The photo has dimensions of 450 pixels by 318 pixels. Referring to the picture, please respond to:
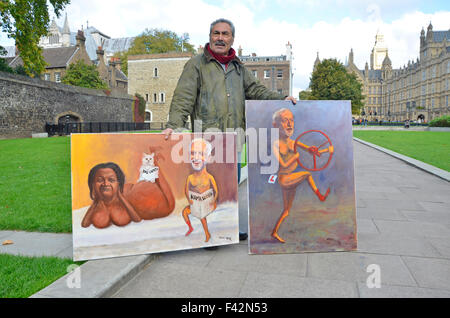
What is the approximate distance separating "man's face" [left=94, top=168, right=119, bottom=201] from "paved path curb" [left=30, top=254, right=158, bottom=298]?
0.58 metres

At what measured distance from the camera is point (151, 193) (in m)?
3.26

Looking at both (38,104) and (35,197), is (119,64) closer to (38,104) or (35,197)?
(38,104)

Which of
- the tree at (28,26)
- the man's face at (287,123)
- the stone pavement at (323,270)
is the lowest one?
the stone pavement at (323,270)

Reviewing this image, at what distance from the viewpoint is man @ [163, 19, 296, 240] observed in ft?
11.5

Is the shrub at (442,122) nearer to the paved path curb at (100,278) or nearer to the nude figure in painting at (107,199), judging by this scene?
the nude figure in painting at (107,199)

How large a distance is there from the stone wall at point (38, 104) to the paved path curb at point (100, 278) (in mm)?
24111

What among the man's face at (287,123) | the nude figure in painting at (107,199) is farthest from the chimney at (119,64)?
the man's face at (287,123)

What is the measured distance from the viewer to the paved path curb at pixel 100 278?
93.6 inches

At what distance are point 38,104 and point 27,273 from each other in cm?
2667

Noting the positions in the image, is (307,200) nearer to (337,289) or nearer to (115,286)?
(337,289)

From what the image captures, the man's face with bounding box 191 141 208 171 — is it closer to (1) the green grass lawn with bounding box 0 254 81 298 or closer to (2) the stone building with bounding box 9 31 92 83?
(1) the green grass lawn with bounding box 0 254 81 298

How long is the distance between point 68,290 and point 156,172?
1265 mm

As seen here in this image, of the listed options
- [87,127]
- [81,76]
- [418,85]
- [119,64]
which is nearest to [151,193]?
[87,127]

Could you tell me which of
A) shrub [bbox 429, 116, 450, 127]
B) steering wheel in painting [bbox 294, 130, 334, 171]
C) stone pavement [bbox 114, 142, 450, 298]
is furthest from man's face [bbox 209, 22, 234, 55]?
shrub [bbox 429, 116, 450, 127]
